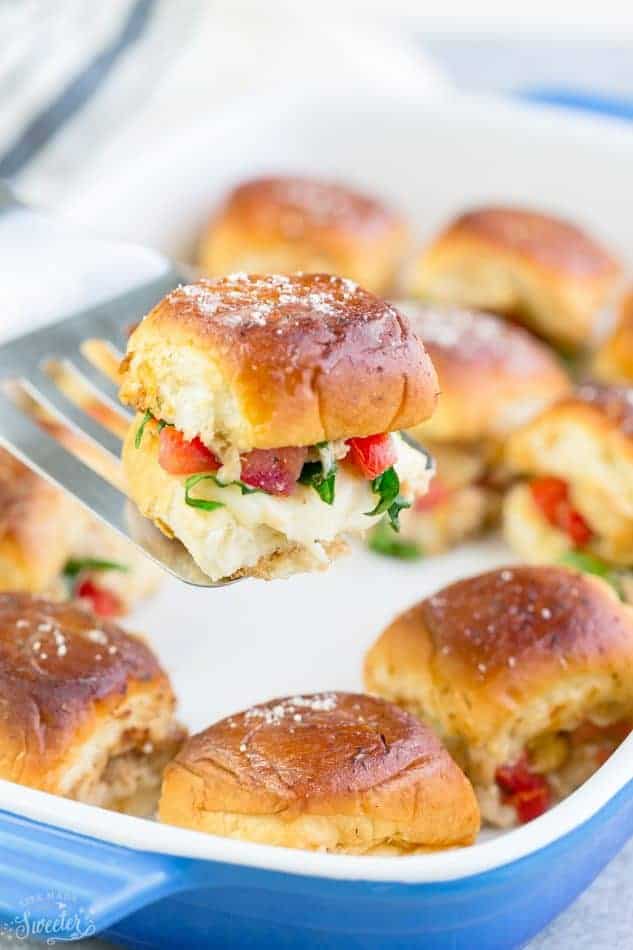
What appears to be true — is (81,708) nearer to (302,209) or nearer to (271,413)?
(271,413)

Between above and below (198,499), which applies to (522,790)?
below

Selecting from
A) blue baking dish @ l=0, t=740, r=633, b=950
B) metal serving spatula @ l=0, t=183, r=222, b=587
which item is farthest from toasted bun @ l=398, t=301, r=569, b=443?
blue baking dish @ l=0, t=740, r=633, b=950

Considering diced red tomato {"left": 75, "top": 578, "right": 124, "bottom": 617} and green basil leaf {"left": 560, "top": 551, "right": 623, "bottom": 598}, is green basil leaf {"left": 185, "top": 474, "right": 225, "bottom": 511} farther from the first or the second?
green basil leaf {"left": 560, "top": 551, "right": 623, "bottom": 598}

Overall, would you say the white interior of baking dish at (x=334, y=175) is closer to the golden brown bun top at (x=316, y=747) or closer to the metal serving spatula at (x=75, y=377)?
the metal serving spatula at (x=75, y=377)

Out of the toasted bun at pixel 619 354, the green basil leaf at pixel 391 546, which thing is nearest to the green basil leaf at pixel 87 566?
the green basil leaf at pixel 391 546

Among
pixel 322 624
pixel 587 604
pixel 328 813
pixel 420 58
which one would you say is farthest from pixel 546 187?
pixel 328 813

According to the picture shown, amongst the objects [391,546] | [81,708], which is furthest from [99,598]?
[81,708]
